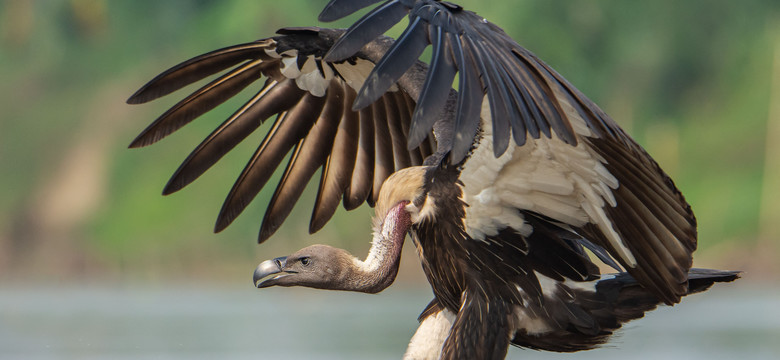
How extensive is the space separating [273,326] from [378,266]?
8143 millimetres

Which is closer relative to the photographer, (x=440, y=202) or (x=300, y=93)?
(x=440, y=202)

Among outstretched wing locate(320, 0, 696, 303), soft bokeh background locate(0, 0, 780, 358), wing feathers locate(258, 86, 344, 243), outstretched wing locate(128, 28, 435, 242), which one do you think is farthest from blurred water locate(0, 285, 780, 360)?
outstretched wing locate(320, 0, 696, 303)

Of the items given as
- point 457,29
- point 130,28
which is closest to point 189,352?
point 457,29

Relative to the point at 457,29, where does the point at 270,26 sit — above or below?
above

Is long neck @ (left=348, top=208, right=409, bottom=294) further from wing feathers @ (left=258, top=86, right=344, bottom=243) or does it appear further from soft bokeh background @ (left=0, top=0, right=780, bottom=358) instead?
soft bokeh background @ (left=0, top=0, right=780, bottom=358)

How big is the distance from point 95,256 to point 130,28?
6.36 m

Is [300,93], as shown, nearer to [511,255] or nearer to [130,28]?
[511,255]

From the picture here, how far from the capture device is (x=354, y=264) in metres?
5.14

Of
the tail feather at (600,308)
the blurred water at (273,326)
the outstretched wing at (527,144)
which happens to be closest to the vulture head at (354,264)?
the outstretched wing at (527,144)

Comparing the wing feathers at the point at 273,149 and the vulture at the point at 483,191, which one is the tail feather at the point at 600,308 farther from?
the wing feathers at the point at 273,149

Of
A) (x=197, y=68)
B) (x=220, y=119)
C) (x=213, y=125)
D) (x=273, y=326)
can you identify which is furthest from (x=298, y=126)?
(x=220, y=119)

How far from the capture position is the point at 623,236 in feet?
15.8

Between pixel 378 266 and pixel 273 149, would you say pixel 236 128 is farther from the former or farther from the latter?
pixel 378 266

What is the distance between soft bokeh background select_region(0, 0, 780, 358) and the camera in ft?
Result: 62.6
